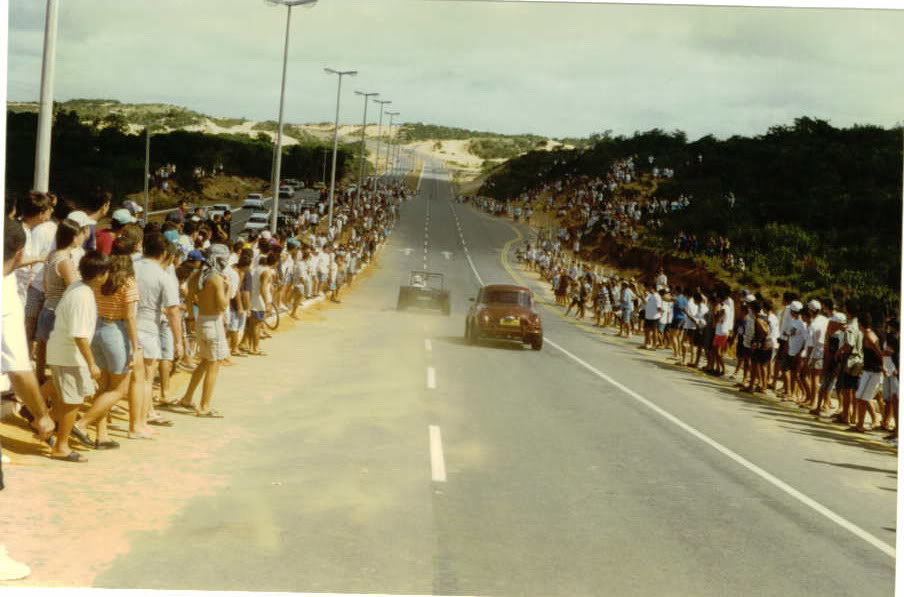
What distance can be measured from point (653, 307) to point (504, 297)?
5.28 metres

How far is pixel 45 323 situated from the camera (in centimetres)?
918

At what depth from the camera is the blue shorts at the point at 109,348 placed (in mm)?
8719

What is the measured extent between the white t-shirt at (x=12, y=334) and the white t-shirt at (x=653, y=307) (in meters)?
20.4

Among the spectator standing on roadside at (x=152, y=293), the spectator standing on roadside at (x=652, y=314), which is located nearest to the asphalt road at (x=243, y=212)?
the spectator standing on roadside at (x=652, y=314)

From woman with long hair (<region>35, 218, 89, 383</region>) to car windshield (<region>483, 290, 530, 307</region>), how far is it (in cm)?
1475

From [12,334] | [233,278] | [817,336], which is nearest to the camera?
[12,334]

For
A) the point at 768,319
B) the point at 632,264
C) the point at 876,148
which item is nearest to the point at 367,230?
the point at 632,264

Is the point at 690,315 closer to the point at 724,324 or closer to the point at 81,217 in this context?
the point at 724,324

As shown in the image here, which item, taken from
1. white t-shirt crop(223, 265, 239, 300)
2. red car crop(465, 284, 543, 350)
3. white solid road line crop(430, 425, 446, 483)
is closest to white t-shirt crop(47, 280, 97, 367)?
white solid road line crop(430, 425, 446, 483)

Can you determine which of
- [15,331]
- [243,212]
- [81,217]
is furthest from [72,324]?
[243,212]

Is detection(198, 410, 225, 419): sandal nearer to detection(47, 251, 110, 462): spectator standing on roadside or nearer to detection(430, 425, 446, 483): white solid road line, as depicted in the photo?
detection(430, 425, 446, 483): white solid road line

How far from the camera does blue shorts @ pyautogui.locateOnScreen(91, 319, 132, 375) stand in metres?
8.72

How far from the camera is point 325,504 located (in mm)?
A: 7887

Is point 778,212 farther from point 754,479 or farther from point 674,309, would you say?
point 754,479
